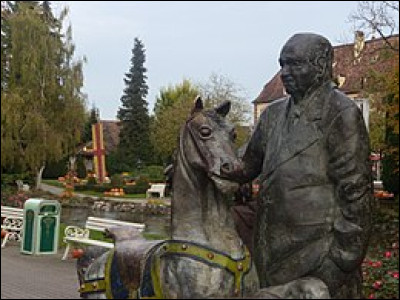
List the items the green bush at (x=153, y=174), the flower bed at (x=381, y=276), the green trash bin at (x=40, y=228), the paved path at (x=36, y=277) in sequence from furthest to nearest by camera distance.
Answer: the green bush at (x=153, y=174) → the green trash bin at (x=40, y=228) → the paved path at (x=36, y=277) → the flower bed at (x=381, y=276)

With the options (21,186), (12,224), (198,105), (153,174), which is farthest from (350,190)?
(153,174)

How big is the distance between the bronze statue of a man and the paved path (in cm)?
604

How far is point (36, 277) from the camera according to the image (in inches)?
388

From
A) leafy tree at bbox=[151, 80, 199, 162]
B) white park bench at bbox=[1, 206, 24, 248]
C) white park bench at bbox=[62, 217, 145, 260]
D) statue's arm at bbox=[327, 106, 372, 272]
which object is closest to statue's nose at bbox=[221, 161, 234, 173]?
statue's arm at bbox=[327, 106, 372, 272]

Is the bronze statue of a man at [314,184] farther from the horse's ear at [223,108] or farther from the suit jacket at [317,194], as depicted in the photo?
the horse's ear at [223,108]

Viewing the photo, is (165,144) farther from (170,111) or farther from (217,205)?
(217,205)

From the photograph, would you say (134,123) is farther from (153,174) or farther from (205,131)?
(205,131)

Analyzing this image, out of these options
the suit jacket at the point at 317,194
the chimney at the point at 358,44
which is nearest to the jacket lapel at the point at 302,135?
the suit jacket at the point at 317,194

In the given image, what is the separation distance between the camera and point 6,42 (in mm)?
28609

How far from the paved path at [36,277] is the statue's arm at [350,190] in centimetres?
624

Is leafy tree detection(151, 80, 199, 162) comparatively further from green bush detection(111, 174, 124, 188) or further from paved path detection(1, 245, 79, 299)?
paved path detection(1, 245, 79, 299)

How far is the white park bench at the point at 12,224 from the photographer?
1470 cm

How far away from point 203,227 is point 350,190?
63 centimetres

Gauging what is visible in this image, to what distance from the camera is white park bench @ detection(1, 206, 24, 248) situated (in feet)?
48.2
